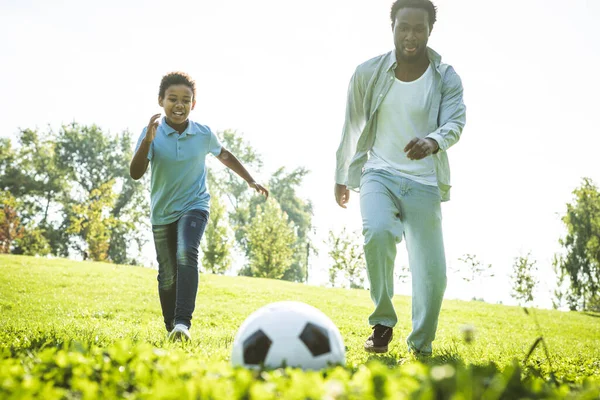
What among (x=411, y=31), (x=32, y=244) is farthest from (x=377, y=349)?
(x=32, y=244)

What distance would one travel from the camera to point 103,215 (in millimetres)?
40875

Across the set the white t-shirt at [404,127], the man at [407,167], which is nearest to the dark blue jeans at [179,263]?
the man at [407,167]

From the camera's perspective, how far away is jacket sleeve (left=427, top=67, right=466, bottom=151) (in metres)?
4.61

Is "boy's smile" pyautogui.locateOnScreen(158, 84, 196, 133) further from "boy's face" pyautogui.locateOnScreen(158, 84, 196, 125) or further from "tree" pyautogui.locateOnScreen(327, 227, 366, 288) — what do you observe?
"tree" pyautogui.locateOnScreen(327, 227, 366, 288)

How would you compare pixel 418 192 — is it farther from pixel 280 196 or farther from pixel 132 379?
pixel 280 196

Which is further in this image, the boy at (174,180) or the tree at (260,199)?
the tree at (260,199)

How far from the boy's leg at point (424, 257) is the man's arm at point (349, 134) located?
86 cm

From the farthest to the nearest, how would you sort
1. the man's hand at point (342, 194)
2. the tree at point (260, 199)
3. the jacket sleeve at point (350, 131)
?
the tree at point (260, 199)
the man's hand at point (342, 194)
the jacket sleeve at point (350, 131)

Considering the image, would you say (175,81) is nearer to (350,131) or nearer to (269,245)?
(350,131)

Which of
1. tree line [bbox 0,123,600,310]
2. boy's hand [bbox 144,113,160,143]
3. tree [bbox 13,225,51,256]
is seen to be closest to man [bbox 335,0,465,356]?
boy's hand [bbox 144,113,160,143]

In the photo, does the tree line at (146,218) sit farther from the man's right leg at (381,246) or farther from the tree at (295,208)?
the man's right leg at (381,246)

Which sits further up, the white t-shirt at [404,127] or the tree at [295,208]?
the tree at [295,208]

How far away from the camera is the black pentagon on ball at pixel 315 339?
2.76m

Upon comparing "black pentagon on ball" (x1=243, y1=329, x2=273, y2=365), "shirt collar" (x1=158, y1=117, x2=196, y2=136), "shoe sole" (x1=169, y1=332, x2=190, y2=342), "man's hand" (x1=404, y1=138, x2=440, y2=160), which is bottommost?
"shoe sole" (x1=169, y1=332, x2=190, y2=342)
